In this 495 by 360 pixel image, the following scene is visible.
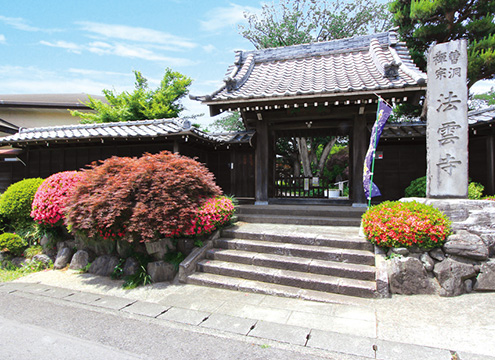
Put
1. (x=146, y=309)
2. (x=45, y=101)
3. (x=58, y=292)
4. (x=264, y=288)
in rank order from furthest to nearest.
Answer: (x=45, y=101) → (x=58, y=292) → (x=264, y=288) → (x=146, y=309)

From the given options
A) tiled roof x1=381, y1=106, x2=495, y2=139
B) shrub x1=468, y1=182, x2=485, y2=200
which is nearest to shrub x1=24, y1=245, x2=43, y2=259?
tiled roof x1=381, y1=106, x2=495, y2=139

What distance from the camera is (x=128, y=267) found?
252 inches

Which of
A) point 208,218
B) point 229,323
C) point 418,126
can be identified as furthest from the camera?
point 418,126

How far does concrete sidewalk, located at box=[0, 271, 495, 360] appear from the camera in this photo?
3.50 metres

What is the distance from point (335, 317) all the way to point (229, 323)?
1.64 meters

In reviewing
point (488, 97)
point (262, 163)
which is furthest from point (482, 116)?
point (488, 97)

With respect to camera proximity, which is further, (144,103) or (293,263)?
(144,103)

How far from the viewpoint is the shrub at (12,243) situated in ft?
27.1

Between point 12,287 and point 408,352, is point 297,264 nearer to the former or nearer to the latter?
point 408,352

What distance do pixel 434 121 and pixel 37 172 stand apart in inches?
512

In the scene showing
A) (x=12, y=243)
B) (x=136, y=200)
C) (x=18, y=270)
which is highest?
(x=136, y=200)

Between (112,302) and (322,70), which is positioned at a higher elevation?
(322,70)

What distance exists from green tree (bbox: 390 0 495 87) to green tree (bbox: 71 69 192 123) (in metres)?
11.7

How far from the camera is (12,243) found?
8312 millimetres
